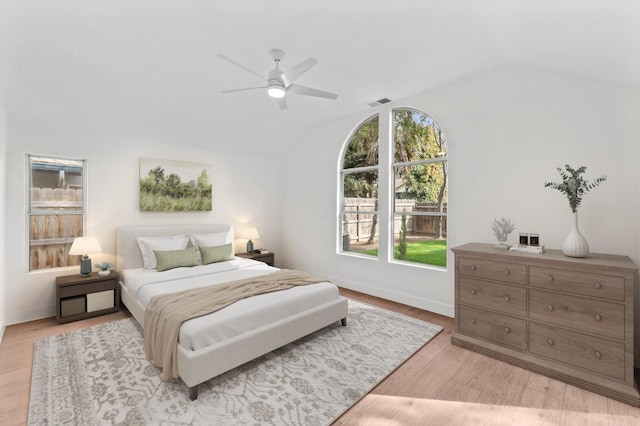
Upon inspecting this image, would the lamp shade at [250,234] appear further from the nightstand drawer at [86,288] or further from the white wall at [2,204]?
the white wall at [2,204]

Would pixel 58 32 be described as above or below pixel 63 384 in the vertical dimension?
above

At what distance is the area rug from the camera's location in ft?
6.56

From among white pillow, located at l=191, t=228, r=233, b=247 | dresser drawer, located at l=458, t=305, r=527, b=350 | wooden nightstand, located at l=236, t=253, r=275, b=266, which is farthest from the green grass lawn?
white pillow, located at l=191, t=228, r=233, b=247

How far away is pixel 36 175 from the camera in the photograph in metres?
3.70

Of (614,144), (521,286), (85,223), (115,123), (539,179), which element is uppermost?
(115,123)

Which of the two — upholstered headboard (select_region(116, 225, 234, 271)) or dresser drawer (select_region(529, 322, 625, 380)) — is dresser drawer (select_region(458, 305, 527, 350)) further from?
upholstered headboard (select_region(116, 225, 234, 271))

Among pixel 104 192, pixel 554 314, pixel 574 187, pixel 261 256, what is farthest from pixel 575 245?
pixel 104 192

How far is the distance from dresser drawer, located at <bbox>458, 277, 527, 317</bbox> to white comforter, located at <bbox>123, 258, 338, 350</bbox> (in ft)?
4.59

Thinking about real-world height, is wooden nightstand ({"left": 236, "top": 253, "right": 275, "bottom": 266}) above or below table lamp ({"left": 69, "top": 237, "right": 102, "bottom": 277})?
below

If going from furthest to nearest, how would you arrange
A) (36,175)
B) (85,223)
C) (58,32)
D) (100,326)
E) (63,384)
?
1. (85,223)
2. (36,175)
3. (100,326)
4. (58,32)
5. (63,384)

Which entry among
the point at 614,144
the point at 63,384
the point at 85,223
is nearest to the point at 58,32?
the point at 85,223

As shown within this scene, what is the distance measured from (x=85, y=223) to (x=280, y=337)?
327 centimetres

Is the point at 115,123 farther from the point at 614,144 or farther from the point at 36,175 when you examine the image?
the point at 614,144

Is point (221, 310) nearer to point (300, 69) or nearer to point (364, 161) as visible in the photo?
point (300, 69)
